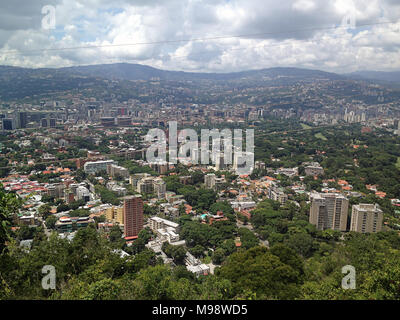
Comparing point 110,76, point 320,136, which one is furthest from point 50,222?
point 110,76

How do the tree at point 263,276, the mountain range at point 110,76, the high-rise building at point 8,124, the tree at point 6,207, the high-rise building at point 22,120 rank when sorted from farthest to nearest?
the mountain range at point 110,76 < the high-rise building at point 22,120 < the high-rise building at point 8,124 < the tree at point 263,276 < the tree at point 6,207

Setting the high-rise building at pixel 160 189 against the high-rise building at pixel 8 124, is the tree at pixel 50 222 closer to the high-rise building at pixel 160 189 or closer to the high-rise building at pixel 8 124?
the high-rise building at pixel 160 189

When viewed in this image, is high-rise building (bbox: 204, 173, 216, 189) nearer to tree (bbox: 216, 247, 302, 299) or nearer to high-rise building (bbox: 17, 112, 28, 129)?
tree (bbox: 216, 247, 302, 299)

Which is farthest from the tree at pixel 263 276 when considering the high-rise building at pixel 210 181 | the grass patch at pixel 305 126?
the grass patch at pixel 305 126

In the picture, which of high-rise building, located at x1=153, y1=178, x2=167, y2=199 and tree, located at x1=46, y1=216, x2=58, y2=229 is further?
high-rise building, located at x1=153, y1=178, x2=167, y2=199

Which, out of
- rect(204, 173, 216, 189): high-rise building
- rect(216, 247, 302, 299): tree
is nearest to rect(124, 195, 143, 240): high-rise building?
rect(216, 247, 302, 299): tree
